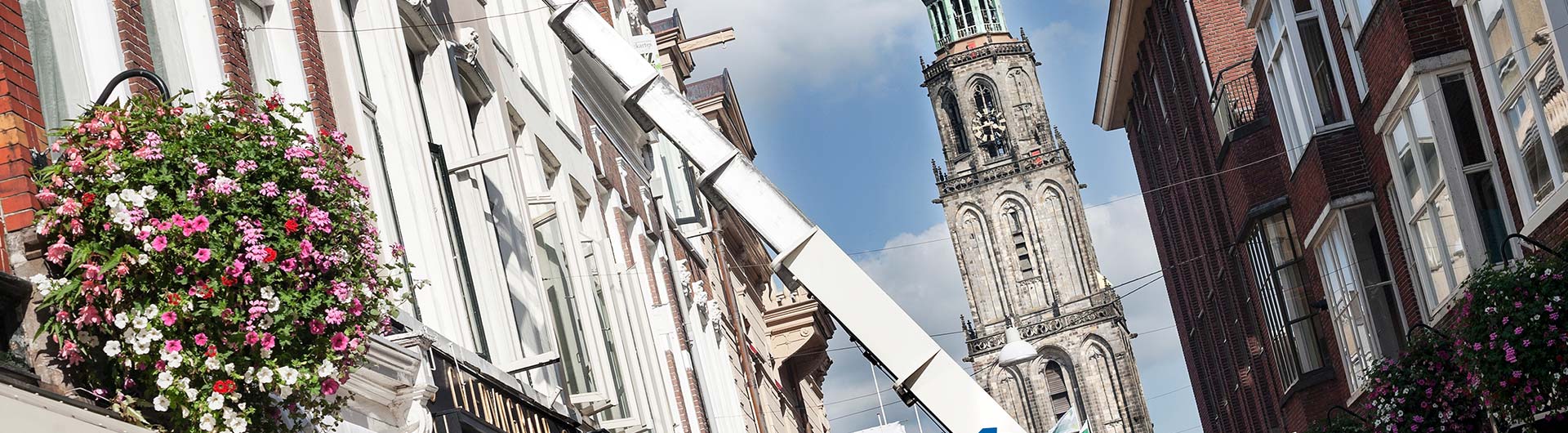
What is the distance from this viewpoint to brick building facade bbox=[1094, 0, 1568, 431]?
62.5 feet

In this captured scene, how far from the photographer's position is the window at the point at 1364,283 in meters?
25.3

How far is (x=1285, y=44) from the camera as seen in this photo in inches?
1013

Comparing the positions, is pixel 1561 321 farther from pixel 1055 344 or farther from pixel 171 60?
pixel 1055 344

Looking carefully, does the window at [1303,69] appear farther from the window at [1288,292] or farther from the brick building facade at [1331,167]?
the window at [1288,292]

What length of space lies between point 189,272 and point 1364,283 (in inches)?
875

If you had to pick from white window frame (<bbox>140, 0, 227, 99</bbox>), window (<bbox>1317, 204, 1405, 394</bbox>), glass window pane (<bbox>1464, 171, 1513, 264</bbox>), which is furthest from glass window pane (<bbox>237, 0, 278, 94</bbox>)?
window (<bbox>1317, 204, 1405, 394</bbox>)

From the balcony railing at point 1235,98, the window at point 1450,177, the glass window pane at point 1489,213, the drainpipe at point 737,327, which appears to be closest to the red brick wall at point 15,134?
the window at point 1450,177

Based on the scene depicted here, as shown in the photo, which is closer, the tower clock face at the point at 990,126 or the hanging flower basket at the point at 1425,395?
the hanging flower basket at the point at 1425,395

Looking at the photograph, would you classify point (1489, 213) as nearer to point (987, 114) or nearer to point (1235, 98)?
point (1235, 98)

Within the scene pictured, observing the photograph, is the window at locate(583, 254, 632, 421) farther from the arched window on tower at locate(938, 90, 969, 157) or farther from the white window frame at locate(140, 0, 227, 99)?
the arched window on tower at locate(938, 90, 969, 157)

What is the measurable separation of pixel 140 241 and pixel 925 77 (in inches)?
4733

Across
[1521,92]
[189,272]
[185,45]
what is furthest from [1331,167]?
[189,272]

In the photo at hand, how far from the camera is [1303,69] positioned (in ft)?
82.7

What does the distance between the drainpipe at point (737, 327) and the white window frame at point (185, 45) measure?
66.5ft
